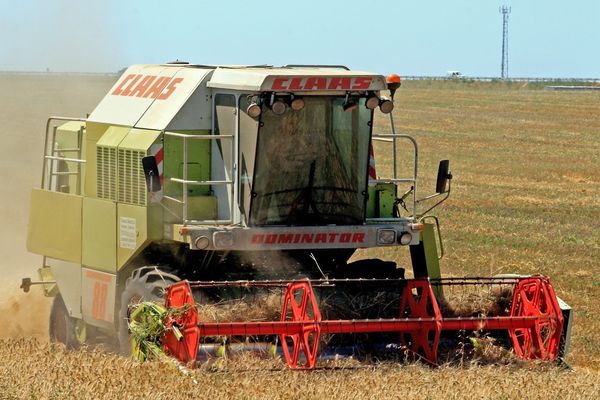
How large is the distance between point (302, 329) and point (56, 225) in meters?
3.66

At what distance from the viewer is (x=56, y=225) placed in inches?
476

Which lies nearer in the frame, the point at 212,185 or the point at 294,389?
the point at 294,389

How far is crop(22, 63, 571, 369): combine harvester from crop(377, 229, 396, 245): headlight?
0.02 m

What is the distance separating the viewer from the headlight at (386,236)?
1066 cm

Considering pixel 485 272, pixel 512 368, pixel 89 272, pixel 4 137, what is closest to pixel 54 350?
pixel 89 272

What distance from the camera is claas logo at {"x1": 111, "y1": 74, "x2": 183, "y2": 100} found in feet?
36.2

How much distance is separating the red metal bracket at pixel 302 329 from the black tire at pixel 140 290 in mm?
1039

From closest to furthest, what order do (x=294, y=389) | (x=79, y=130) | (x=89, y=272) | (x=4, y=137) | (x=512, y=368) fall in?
(x=294, y=389) → (x=512, y=368) → (x=89, y=272) → (x=79, y=130) → (x=4, y=137)

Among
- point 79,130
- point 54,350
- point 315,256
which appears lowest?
point 54,350

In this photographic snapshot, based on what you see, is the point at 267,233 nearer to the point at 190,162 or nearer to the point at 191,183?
the point at 191,183

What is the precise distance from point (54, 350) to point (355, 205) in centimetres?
278

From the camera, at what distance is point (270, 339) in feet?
33.5

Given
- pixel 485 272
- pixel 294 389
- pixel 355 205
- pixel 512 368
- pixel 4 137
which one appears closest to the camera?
pixel 294 389

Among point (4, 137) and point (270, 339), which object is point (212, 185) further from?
point (4, 137)
